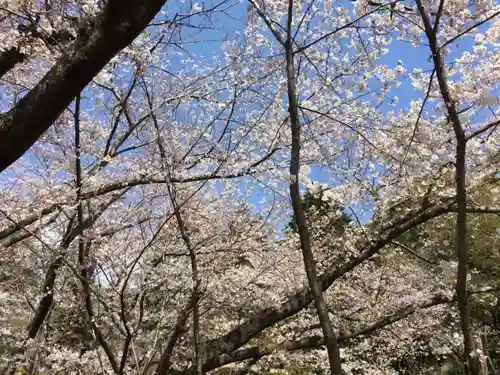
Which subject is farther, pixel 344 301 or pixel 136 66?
pixel 344 301

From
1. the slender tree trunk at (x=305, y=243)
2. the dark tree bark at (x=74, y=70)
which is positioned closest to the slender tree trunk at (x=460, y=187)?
the slender tree trunk at (x=305, y=243)

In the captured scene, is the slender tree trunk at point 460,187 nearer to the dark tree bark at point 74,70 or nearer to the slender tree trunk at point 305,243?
the slender tree trunk at point 305,243

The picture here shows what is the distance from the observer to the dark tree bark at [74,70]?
158cm

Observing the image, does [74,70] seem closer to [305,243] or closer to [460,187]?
[305,243]

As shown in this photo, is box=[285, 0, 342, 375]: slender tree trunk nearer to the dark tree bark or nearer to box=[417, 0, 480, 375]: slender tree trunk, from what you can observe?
box=[417, 0, 480, 375]: slender tree trunk

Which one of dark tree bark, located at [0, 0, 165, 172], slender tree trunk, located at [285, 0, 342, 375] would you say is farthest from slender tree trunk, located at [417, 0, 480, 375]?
dark tree bark, located at [0, 0, 165, 172]

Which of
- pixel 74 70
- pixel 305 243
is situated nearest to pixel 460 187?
pixel 305 243

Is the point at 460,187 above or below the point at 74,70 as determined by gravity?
above

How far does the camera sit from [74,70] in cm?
171

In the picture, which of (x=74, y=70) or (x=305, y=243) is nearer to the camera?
(x=74, y=70)

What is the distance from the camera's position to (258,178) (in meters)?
5.46

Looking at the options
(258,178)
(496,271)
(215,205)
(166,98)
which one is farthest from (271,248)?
(496,271)

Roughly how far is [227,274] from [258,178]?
3.28 m

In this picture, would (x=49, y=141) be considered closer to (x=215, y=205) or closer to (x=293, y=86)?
(x=215, y=205)
